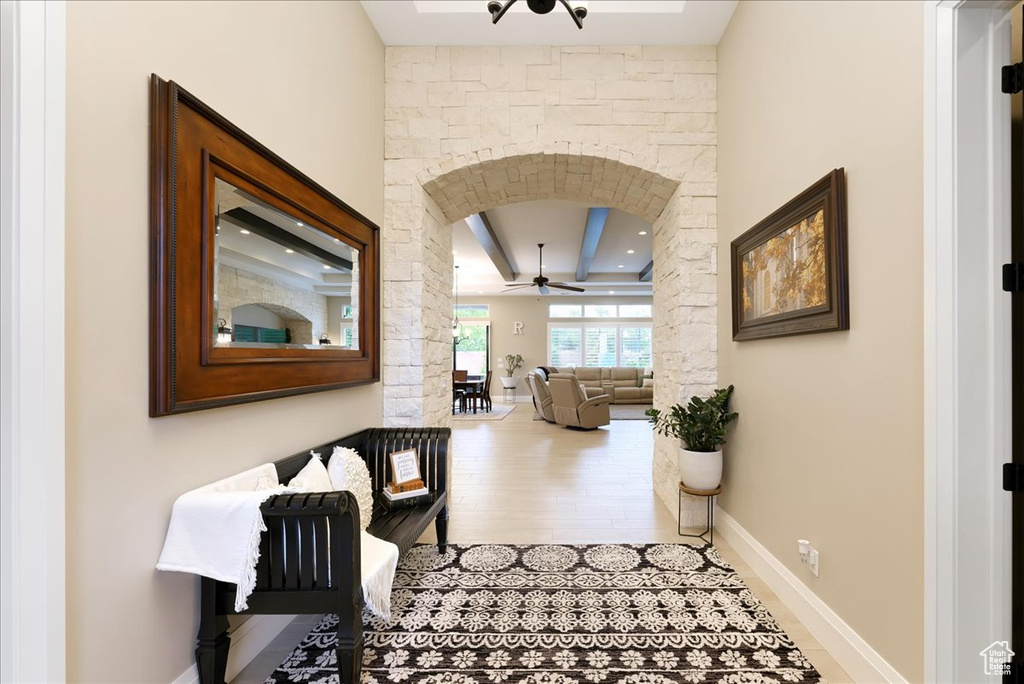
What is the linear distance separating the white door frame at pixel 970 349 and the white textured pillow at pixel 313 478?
7.31ft

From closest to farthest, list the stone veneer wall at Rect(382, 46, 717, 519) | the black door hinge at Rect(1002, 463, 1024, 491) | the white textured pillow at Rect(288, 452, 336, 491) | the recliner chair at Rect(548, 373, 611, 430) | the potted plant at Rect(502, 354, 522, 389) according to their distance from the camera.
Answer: the black door hinge at Rect(1002, 463, 1024, 491) → the white textured pillow at Rect(288, 452, 336, 491) → the stone veneer wall at Rect(382, 46, 717, 519) → the recliner chair at Rect(548, 373, 611, 430) → the potted plant at Rect(502, 354, 522, 389)

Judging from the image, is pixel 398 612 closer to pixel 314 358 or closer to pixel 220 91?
pixel 314 358

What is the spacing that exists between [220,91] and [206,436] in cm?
126

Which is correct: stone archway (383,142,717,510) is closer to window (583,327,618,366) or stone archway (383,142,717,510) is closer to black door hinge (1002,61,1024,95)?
black door hinge (1002,61,1024,95)

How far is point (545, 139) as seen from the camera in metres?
3.29

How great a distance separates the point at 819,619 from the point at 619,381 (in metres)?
9.69

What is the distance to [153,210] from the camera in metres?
1.38

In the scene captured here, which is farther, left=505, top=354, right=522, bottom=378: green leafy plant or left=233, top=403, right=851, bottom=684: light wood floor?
left=505, top=354, right=522, bottom=378: green leafy plant

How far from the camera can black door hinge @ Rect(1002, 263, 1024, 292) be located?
4.23 ft

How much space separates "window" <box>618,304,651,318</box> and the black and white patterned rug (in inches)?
390

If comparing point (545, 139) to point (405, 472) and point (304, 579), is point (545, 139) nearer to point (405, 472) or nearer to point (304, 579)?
point (405, 472)

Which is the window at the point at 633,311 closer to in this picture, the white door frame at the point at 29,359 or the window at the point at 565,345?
the window at the point at 565,345

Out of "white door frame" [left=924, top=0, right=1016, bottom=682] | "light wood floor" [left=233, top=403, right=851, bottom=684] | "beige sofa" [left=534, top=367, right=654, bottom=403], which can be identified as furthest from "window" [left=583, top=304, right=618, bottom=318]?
"white door frame" [left=924, top=0, right=1016, bottom=682]

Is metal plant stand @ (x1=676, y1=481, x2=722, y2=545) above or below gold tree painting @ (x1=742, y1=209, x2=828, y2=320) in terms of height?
below
